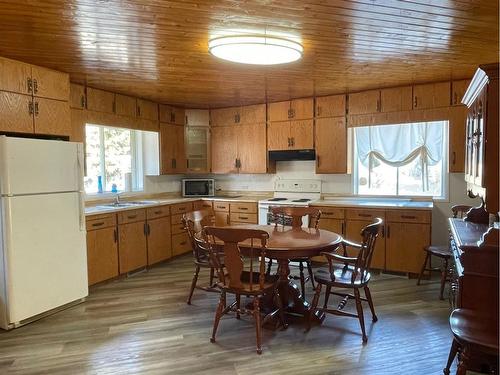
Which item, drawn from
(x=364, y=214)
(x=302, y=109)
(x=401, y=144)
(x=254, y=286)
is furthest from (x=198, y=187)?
(x=254, y=286)

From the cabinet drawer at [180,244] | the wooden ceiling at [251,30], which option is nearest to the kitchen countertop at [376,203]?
the wooden ceiling at [251,30]

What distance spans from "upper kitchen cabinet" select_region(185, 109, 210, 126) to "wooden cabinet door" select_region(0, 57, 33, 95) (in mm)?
2788

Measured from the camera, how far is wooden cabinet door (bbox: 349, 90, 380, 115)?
459 centimetres

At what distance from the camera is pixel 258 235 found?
2.59m

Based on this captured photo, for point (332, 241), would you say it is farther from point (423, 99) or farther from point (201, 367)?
point (423, 99)

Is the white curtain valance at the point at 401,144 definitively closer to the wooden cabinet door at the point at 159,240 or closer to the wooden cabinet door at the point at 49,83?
the wooden cabinet door at the point at 159,240

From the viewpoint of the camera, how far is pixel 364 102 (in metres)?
4.68

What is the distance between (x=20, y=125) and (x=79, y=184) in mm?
698

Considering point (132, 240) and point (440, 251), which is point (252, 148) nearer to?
point (132, 240)

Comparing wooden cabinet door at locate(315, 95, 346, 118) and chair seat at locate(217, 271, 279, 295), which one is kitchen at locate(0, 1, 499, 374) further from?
chair seat at locate(217, 271, 279, 295)

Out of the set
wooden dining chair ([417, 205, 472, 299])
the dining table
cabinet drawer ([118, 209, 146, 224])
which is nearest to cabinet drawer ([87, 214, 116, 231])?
cabinet drawer ([118, 209, 146, 224])

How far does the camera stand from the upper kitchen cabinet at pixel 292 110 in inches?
200

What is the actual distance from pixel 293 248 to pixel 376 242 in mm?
2143

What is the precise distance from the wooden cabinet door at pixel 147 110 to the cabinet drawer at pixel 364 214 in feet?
9.79
